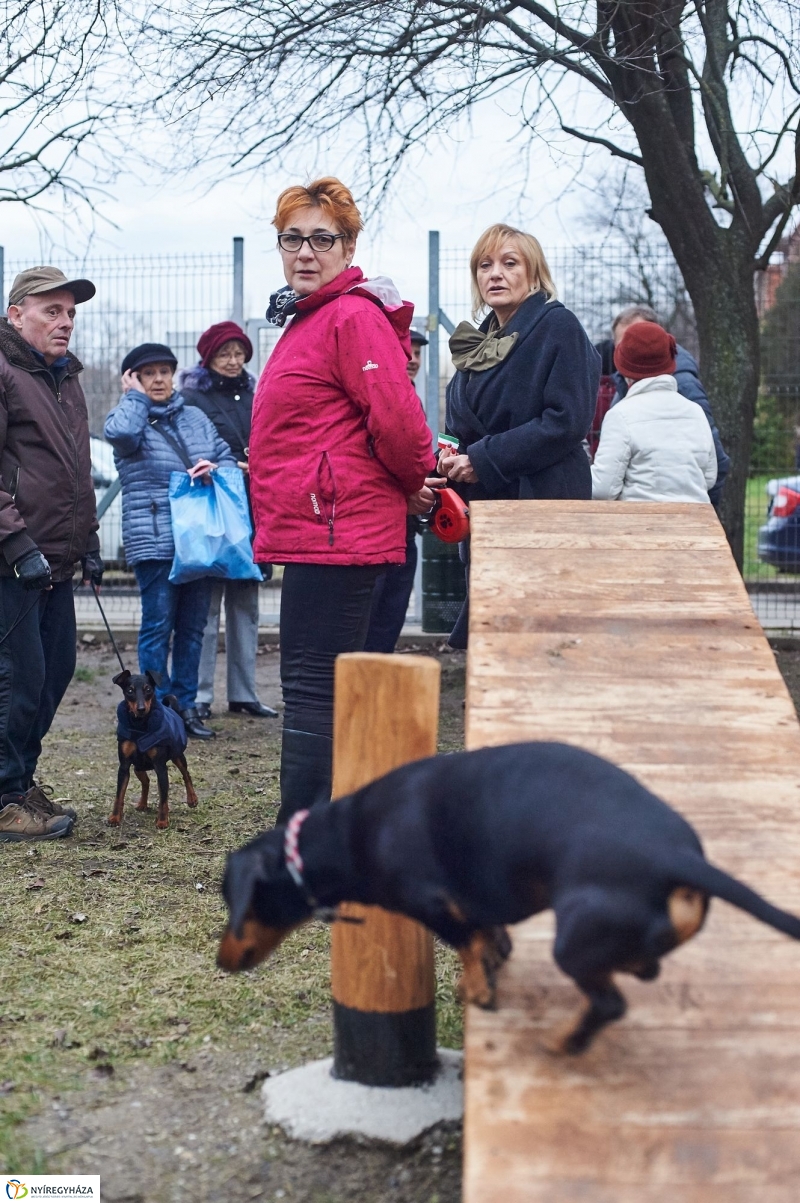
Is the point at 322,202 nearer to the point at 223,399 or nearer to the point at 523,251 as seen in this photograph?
the point at 523,251

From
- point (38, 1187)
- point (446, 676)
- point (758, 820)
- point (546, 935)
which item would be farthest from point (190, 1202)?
point (446, 676)

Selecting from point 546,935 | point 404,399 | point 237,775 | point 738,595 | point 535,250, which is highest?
point 535,250

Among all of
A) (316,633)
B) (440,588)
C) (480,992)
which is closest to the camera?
(480,992)

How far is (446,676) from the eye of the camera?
8492mm

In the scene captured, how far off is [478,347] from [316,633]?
1.35 m

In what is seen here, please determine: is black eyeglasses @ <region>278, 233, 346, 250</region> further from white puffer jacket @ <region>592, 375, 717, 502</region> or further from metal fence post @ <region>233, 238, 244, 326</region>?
metal fence post @ <region>233, 238, 244, 326</region>

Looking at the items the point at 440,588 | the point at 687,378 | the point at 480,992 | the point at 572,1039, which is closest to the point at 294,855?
the point at 480,992

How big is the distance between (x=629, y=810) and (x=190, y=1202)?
1.19 meters

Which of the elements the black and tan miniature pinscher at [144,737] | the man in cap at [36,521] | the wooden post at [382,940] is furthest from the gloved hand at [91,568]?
the wooden post at [382,940]

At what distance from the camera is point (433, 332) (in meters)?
9.16

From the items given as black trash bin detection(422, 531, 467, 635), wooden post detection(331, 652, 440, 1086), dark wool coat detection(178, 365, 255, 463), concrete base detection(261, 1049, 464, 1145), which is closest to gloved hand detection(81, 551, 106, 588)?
dark wool coat detection(178, 365, 255, 463)

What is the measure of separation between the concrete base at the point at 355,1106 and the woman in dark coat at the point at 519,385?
183cm

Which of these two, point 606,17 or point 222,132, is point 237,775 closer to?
point 222,132

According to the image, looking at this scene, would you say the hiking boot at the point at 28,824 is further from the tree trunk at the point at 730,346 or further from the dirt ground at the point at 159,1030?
the tree trunk at the point at 730,346
